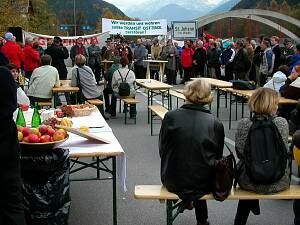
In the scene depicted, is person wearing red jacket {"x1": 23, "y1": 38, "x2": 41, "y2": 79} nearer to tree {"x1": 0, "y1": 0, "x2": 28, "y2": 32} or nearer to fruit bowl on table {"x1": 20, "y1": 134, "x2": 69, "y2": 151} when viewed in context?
tree {"x1": 0, "y1": 0, "x2": 28, "y2": 32}

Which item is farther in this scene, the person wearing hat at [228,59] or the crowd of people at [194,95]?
the person wearing hat at [228,59]

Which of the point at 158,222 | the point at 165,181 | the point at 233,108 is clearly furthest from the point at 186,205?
the point at 233,108

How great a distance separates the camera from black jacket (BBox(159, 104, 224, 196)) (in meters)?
4.74

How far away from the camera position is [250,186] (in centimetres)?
489

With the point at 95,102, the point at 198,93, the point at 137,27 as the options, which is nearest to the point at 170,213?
the point at 198,93

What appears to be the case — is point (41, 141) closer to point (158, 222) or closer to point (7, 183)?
point (7, 183)

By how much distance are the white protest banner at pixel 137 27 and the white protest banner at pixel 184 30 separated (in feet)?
6.22

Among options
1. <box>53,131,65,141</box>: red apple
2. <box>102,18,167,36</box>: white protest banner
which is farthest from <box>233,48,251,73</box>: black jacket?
<box>102,18,167,36</box>: white protest banner

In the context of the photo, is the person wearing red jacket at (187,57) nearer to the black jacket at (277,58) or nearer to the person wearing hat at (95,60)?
the person wearing hat at (95,60)

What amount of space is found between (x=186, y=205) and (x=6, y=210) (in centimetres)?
157

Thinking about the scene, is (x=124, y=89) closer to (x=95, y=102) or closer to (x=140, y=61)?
(x=95, y=102)

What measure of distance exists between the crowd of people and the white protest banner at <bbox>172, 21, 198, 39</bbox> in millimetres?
5433

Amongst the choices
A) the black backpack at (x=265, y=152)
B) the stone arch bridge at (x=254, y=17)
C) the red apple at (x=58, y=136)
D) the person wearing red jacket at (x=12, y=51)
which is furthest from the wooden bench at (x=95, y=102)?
the stone arch bridge at (x=254, y=17)

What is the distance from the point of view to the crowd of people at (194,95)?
4.74 m
